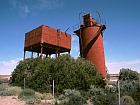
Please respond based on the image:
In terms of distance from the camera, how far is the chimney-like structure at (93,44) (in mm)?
33406

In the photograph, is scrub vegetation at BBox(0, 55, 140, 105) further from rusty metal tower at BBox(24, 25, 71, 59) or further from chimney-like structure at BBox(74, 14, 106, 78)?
chimney-like structure at BBox(74, 14, 106, 78)

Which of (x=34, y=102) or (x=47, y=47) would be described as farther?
(x=47, y=47)

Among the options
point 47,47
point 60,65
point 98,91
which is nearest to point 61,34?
point 47,47

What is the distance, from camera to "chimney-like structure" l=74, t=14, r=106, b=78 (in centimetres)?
3341

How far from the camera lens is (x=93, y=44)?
111 feet

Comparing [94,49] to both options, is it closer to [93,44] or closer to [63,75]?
[93,44]

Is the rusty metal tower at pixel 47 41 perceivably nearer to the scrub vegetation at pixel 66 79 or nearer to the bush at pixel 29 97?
the scrub vegetation at pixel 66 79

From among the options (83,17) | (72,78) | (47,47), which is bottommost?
(72,78)

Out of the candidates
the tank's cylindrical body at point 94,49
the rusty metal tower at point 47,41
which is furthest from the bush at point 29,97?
the tank's cylindrical body at point 94,49

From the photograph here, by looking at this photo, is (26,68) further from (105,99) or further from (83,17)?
(105,99)

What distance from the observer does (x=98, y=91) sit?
23.0 meters

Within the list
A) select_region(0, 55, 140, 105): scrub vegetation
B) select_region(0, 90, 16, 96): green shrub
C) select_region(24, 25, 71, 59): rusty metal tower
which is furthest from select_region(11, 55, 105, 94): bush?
select_region(24, 25, 71, 59): rusty metal tower

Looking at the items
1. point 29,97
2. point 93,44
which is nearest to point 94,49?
point 93,44

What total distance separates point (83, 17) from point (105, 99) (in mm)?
22044
